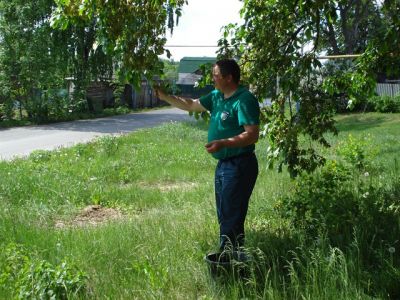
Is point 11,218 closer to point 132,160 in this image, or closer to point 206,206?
point 206,206

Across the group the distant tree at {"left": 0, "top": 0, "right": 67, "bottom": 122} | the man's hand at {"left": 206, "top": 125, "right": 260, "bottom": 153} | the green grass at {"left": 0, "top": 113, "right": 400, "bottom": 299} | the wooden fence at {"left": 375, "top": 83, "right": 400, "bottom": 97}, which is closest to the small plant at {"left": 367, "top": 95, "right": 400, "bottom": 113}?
the wooden fence at {"left": 375, "top": 83, "right": 400, "bottom": 97}

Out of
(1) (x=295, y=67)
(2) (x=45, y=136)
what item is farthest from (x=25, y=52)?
(1) (x=295, y=67)

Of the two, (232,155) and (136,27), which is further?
(136,27)

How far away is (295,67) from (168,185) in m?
4.65

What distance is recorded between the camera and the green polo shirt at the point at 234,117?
4299 mm

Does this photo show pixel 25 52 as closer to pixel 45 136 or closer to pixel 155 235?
pixel 45 136

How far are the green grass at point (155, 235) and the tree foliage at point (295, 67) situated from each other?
0.92 metres

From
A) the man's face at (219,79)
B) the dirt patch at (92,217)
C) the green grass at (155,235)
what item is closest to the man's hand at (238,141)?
the man's face at (219,79)

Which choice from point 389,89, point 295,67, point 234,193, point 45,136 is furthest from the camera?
point 389,89

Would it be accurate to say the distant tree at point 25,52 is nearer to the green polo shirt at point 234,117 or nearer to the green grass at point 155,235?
the green grass at point 155,235

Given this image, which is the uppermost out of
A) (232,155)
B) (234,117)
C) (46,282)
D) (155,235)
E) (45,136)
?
(234,117)

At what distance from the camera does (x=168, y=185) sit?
10148 mm

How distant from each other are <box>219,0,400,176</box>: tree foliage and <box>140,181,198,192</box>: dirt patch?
10.6ft

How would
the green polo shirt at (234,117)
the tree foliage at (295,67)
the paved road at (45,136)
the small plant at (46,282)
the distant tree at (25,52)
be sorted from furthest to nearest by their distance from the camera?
1. the distant tree at (25,52)
2. the paved road at (45,136)
3. the tree foliage at (295,67)
4. the green polo shirt at (234,117)
5. the small plant at (46,282)
